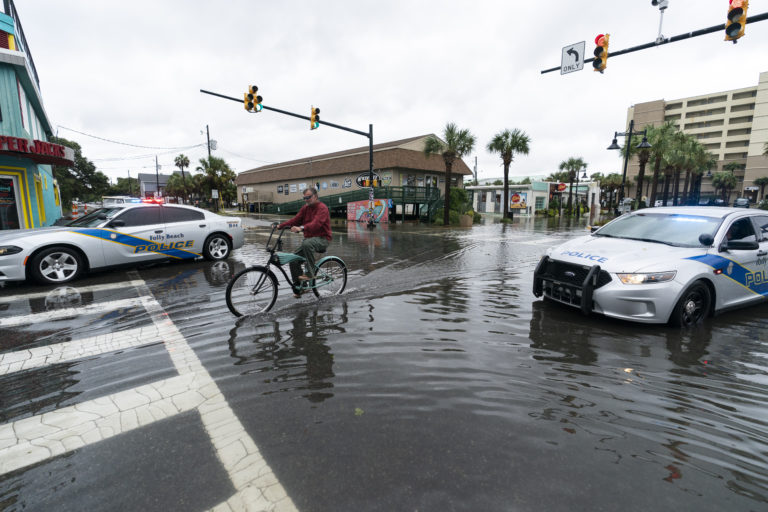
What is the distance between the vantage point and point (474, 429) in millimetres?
2734

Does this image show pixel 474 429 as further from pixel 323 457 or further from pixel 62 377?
pixel 62 377

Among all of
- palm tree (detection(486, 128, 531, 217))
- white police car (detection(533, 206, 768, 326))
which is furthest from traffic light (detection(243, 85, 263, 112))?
palm tree (detection(486, 128, 531, 217))

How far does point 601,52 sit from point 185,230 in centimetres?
1333

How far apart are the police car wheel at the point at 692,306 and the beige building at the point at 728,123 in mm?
78057

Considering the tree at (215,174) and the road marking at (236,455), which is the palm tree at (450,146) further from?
the tree at (215,174)

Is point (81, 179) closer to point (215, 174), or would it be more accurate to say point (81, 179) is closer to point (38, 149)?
point (215, 174)

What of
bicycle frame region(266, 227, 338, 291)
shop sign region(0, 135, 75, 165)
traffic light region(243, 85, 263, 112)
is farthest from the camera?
traffic light region(243, 85, 263, 112)

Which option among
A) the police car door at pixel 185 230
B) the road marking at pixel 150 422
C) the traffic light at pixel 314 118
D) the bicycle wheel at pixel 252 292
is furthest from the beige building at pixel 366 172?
the road marking at pixel 150 422

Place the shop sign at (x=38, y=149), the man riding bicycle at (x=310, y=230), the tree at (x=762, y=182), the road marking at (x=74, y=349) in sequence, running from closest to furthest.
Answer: the road marking at (x=74, y=349) → the man riding bicycle at (x=310, y=230) → the shop sign at (x=38, y=149) → the tree at (x=762, y=182)

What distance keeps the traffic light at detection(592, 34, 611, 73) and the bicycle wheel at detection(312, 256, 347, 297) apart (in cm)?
1094

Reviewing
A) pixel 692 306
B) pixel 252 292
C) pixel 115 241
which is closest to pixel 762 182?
pixel 692 306

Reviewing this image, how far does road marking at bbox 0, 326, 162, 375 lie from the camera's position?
388 centimetres

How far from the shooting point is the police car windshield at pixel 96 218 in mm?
7875

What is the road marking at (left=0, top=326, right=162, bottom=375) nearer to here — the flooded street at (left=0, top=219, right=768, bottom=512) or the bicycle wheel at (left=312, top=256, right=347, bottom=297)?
the flooded street at (left=0, top=219, right=768, bottom=512)
